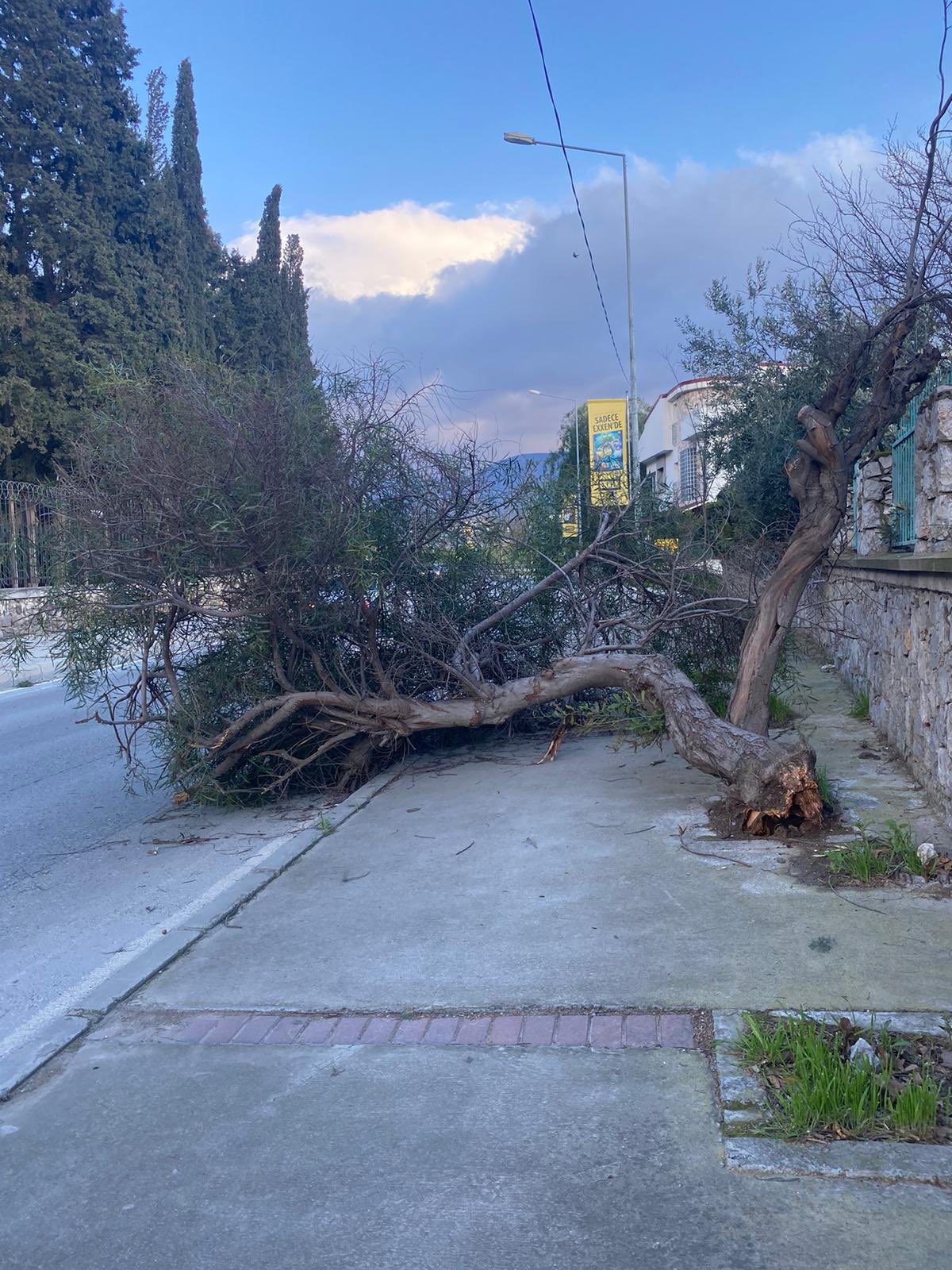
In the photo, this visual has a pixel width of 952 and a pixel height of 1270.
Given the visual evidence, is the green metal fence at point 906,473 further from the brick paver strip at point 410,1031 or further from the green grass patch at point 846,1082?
the brick paver strip at point 410,1031

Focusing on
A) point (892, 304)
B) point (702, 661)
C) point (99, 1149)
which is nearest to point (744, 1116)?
point (99, 1149)

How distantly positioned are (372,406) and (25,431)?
66.5ft

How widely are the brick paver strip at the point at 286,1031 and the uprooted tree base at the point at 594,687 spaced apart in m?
3.03

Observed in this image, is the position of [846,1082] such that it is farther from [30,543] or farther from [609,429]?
[609,429]

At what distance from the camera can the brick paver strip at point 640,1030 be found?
12.5ft

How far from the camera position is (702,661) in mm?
8914

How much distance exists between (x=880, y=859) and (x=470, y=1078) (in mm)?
2757

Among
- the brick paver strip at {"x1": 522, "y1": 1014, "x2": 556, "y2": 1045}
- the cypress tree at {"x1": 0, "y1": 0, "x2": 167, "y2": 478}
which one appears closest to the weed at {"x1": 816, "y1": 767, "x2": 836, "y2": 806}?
the brick paver strip at {"x1": 522, "y1": 1014, "x2": 556, "y2": 1045}

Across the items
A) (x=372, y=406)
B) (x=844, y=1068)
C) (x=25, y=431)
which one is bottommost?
(x=844, y=1068)

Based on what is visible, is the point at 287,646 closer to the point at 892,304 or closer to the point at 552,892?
the point at 552,892

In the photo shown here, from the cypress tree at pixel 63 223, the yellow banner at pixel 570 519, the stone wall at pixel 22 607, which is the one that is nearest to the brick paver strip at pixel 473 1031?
the stone wall at pixel 22 607

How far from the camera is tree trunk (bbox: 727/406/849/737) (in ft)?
22.8

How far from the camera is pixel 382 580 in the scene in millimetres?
7801

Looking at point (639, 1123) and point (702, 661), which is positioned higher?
point (702, 661)
